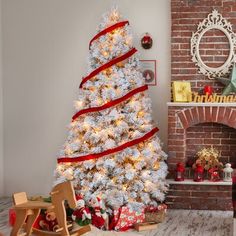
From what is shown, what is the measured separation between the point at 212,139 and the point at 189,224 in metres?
1.49

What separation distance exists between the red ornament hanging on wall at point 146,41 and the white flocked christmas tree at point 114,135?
1.62 ft

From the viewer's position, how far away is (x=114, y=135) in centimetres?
683

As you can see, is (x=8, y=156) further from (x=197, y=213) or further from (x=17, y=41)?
(x=197, y=213)

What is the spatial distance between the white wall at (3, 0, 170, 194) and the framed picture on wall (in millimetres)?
179

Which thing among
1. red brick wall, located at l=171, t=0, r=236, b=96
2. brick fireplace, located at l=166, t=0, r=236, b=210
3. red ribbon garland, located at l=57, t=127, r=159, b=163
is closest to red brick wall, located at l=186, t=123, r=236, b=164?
brick fireplace, located at l=166, t=0, r=236, b=210

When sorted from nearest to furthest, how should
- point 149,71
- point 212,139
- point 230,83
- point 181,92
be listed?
point 230,83
point 181,92
point 212,139
point 149,71

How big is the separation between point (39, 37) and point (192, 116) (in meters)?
2.44

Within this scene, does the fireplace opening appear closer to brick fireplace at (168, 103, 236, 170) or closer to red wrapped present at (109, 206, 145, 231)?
brick fireplace at (168, 103, 236, 170)

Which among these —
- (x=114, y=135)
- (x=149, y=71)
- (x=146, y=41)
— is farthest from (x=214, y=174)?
(x=146, y=41)

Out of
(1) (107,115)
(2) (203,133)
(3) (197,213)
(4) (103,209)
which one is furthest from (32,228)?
(2) (203,133)

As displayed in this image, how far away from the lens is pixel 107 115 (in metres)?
6.92

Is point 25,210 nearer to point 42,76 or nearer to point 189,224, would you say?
point 189,224

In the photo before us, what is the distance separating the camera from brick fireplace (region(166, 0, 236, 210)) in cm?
743

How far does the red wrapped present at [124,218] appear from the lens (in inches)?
254
